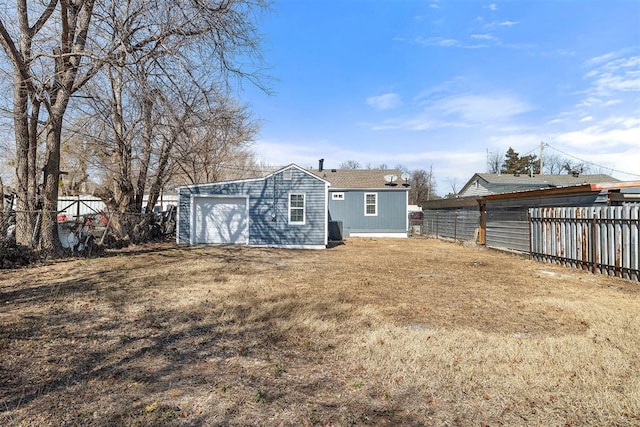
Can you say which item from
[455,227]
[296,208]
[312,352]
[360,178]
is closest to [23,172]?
[296,208]

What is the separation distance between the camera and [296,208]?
15.8 meters

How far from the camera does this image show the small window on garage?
15.8 meters

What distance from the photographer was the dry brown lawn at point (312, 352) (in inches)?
113

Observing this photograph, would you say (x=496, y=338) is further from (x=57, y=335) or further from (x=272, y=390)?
(x=57, y=335)

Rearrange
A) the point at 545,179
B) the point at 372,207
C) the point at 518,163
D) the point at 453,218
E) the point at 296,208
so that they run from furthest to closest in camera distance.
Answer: the point at 518,163 → the point at 545,179 → the point at 372,207 → the point at 453,218 → the point at 296,208

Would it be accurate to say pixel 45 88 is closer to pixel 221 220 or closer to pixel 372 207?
pixel 221 220

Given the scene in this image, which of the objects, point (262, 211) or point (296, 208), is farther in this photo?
point (296, 208)

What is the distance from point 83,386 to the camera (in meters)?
3.19

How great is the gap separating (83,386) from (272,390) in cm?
158

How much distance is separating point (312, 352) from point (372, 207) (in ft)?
61.6

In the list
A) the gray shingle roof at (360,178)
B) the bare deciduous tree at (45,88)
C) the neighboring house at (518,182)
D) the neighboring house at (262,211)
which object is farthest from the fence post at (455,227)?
the bare deciduous tree at (45,88)

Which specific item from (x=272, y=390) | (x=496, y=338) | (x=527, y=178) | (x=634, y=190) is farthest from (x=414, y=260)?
(x=527, y=178)

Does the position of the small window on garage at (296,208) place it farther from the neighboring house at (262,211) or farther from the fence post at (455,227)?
the fence post at (455,227)

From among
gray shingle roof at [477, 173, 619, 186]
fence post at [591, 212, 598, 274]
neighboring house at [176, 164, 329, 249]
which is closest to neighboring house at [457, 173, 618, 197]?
gray shingle roof at [477, 173, 619, 186]
